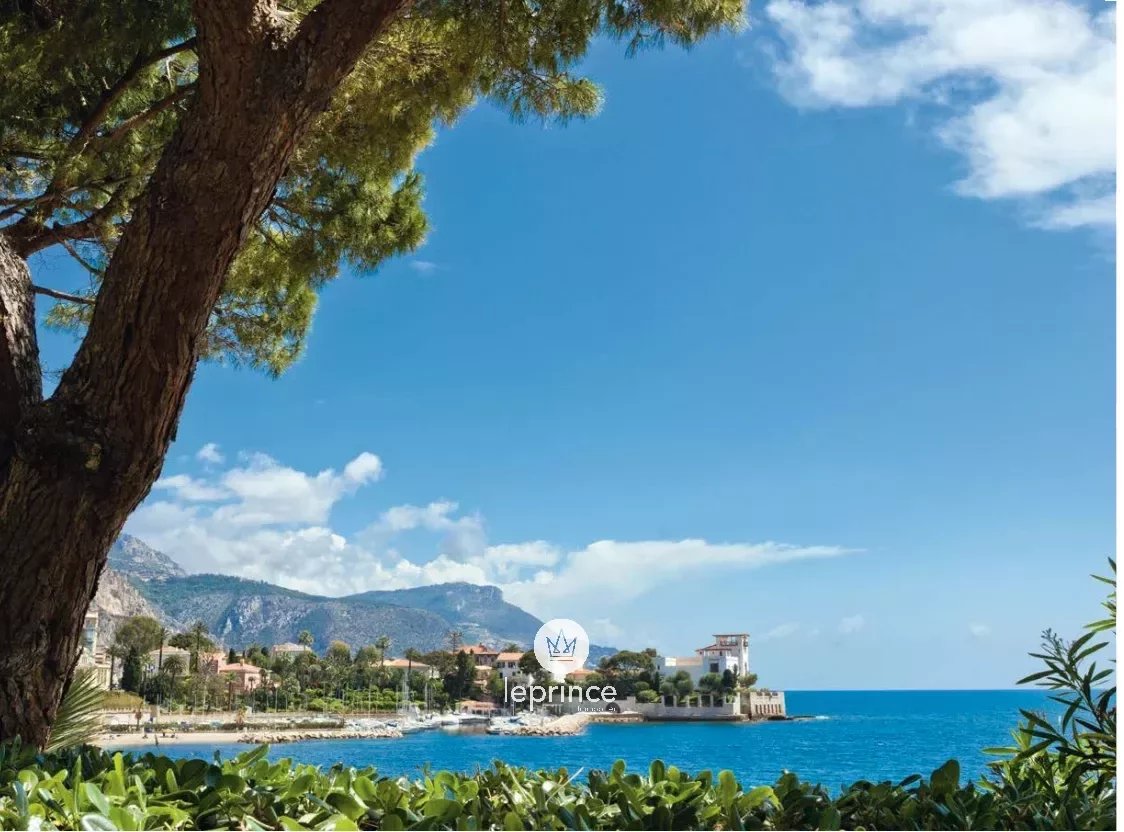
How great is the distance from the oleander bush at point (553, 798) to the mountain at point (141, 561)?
169161mm

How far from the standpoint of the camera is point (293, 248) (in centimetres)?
494

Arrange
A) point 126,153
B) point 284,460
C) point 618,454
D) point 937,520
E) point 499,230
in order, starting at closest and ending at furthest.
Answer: point 126,153
point 499,230
point 618,454
point 937,520
point 284,460

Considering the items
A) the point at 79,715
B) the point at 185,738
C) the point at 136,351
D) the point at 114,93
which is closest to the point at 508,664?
the point at 185,738

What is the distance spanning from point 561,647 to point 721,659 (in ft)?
80.2

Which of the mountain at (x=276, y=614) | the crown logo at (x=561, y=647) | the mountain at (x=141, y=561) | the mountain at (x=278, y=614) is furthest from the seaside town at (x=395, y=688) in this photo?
the mountain at (x=141, y=561)

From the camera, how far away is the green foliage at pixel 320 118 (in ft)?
12.9

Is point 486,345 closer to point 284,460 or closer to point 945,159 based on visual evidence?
point 945,159

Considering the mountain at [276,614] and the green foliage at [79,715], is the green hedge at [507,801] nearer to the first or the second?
the green foliage at [79,715]

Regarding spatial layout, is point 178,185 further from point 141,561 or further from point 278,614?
point 141,561

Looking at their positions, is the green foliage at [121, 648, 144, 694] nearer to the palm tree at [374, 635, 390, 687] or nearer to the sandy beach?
the sandy beach

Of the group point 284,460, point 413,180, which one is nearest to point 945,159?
point 413,180

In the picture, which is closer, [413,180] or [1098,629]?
[1098,629]

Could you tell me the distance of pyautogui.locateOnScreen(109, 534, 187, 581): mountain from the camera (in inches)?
6476

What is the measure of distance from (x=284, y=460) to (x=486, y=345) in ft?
173
